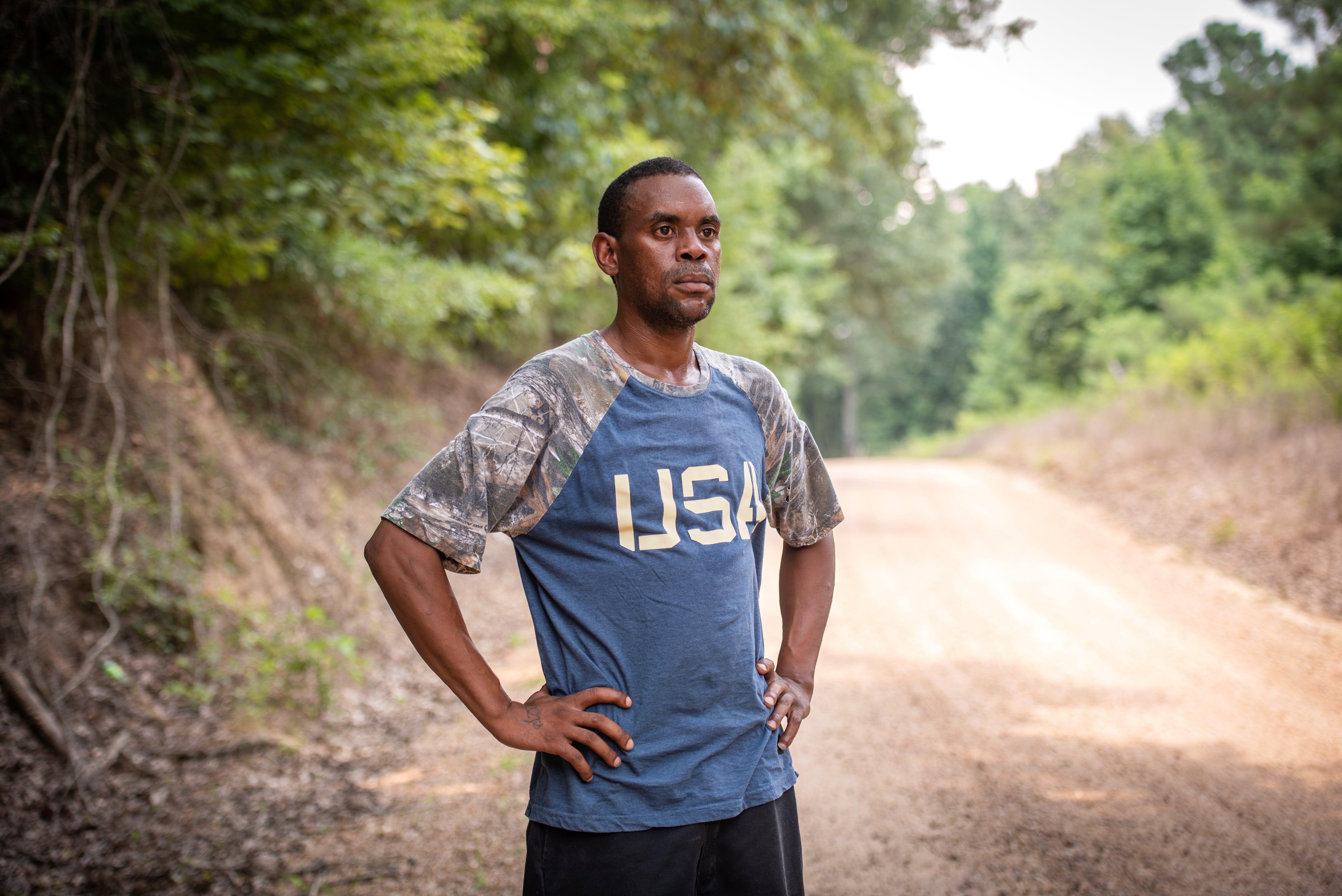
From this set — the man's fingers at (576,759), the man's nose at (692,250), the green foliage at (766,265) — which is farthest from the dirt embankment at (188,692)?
the green foliage at (766,265)

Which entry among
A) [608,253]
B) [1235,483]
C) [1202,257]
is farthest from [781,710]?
[1202,257]

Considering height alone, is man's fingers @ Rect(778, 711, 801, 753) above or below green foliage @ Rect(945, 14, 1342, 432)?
below

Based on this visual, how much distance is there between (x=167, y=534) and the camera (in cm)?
516

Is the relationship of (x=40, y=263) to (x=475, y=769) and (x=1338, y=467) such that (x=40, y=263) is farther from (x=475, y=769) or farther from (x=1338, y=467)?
(x=1338, y=467)

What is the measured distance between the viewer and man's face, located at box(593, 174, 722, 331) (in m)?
1.96

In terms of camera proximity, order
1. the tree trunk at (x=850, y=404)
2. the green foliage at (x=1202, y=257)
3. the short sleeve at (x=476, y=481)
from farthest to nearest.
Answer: the tree trunk at (x=850, y=404) → the green foliage at (x=1202, y=257) → the short sleeve at (x=476, y=481)

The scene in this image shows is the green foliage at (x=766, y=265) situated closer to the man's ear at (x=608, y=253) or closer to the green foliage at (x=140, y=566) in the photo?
the green foliage at (x=140, y=566)

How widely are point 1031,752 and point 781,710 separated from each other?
3.30 m

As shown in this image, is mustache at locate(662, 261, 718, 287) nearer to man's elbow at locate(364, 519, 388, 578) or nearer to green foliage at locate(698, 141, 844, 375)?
man's elbow at locate(364, 519, 388, 578)

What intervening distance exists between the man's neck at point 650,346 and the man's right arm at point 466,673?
2.10ft

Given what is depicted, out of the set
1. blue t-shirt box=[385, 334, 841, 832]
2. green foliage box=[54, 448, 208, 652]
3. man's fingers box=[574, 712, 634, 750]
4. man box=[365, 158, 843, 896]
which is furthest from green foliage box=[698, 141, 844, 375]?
man's fingers box=[574, 712, 634, 750]

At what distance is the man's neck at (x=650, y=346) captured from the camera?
78.2 inches

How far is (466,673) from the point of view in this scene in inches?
70.1

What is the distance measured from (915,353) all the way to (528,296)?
4748 centimetres
